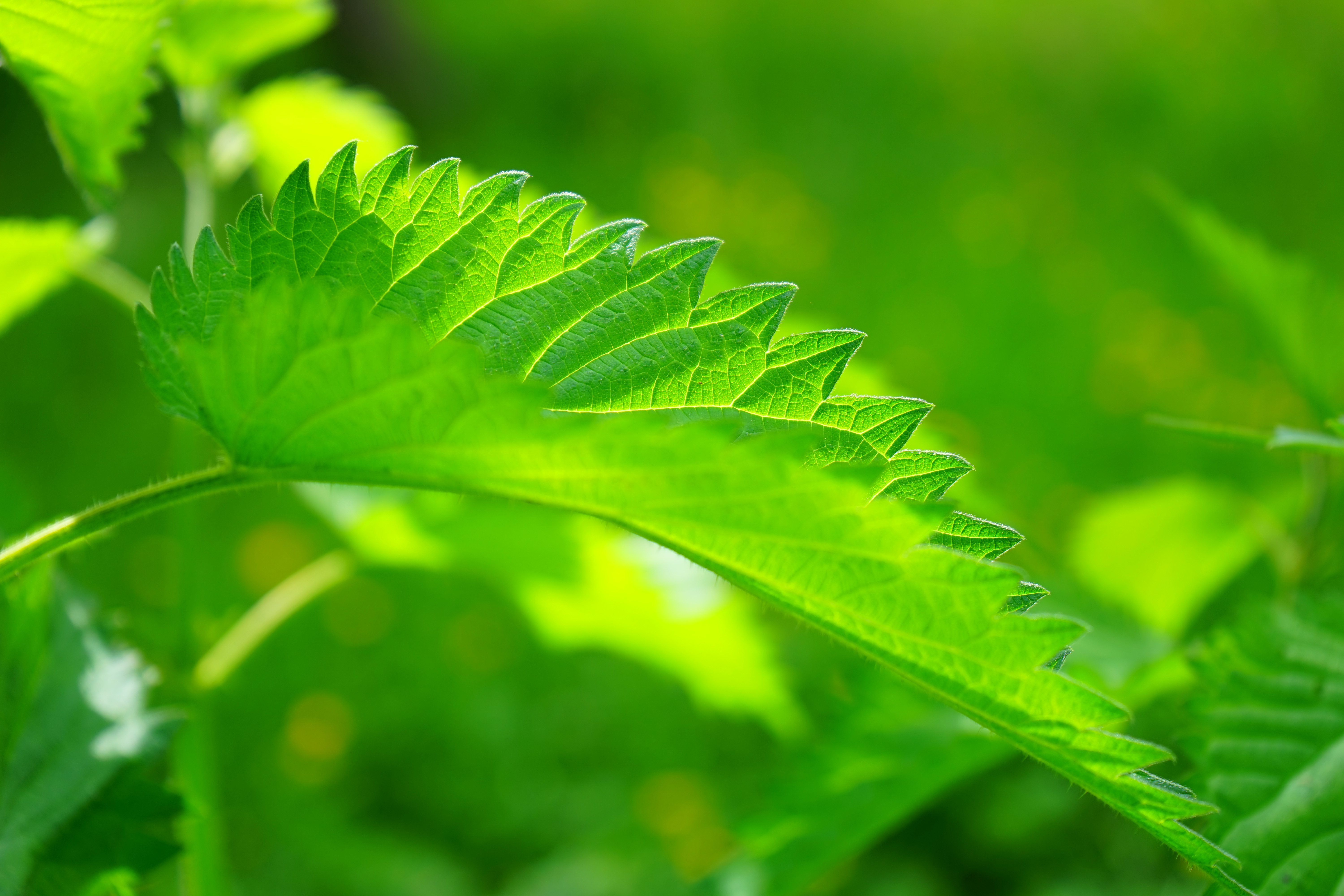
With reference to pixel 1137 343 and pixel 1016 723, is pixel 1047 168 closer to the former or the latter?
pixel 1137 343

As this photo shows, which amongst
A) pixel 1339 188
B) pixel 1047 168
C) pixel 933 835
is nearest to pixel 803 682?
pixel 933 835

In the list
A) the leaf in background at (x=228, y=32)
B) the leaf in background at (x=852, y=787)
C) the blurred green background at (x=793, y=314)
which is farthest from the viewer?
the blurred green background at (x=793, y=314)

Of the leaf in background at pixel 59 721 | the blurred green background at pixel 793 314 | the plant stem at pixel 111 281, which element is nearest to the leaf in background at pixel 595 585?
the blurred green background at pixel 793 314

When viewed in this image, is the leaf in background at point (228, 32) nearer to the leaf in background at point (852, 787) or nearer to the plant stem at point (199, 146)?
the plant stem at point (199, 146)

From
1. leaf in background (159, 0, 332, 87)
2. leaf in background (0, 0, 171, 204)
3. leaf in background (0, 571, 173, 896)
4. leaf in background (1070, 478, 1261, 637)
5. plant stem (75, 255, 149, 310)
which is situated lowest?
leaf in background (1070, 478, 1261, 637)

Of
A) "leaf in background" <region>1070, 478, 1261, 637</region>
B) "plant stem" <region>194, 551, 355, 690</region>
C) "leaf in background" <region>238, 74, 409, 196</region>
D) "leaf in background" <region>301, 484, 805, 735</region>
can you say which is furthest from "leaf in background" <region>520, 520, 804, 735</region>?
"leaf in background" <region>238, 74, 409, 196</region>

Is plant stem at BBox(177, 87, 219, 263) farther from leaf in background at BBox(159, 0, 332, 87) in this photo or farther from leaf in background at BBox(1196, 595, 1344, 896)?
leaf in background at BBox(1196, 595, 1344, 896)

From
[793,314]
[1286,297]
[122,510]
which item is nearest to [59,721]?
[122,510]

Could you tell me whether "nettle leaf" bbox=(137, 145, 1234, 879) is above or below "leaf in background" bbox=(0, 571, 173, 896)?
above
